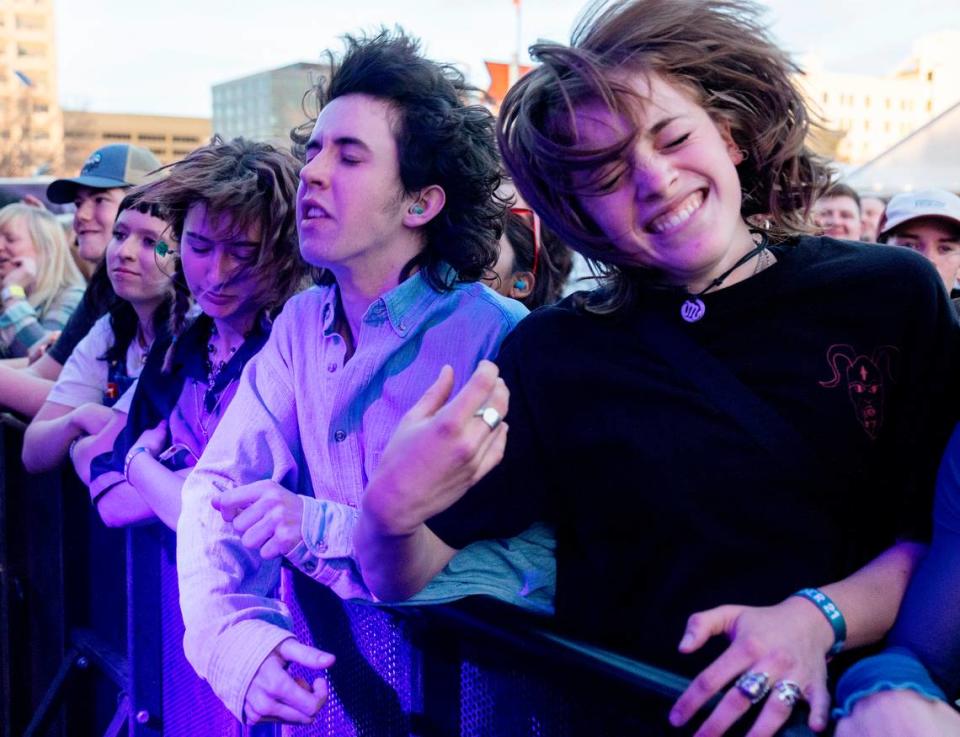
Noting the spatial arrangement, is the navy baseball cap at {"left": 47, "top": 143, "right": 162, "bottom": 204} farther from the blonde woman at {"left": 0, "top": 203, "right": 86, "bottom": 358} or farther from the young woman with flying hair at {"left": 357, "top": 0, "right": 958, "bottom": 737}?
the young woman with flying hair at {"left": 357, "top": 0, "right": 958, "bottom": 737}

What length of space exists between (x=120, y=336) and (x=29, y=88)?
192ft

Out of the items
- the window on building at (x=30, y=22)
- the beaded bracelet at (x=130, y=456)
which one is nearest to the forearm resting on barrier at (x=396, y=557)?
the beaded bracelet at (x=130, y=456)

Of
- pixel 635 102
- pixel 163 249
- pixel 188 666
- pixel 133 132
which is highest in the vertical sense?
pixel 635 102

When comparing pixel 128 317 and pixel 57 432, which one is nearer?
pixel 57 432

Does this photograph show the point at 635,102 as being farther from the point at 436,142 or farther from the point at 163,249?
the point at 163,249

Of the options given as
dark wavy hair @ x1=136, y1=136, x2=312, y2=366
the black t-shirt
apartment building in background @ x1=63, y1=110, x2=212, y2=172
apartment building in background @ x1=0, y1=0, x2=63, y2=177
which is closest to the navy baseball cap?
dark wavy hair @ x1=136, y1=136, x2=312, y2=366

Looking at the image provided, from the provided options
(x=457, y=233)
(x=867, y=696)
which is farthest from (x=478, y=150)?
(x=867, y=696)

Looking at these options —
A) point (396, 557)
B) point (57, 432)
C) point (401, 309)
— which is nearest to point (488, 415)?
point (396, 557)

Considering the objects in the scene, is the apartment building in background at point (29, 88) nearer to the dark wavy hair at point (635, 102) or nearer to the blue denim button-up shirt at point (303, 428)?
the blue denim button-up shirt at point (303, 428)

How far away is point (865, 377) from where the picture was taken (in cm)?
153

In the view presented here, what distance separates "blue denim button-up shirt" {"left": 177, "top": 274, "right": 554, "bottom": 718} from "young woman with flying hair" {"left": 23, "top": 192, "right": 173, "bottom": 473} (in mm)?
1076

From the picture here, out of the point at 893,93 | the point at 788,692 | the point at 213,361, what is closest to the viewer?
the point at 788,692

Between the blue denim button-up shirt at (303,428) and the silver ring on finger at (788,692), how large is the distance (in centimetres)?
90

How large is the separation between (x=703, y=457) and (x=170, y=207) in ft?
5.79
